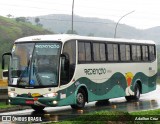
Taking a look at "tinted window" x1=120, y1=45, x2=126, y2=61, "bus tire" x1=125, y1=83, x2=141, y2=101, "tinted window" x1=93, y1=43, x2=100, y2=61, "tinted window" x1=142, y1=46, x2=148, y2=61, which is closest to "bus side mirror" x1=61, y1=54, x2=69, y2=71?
"tinted window" x1=93, y1=43, x2=100, y2=61

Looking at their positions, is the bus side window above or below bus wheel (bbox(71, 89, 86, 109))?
above

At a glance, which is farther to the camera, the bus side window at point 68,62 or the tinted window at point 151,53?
the tinted window at point 151,53

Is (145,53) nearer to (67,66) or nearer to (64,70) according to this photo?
(67,66)

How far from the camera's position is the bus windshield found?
18.8 meters

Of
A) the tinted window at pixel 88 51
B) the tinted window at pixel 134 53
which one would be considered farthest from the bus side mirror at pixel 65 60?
the tinted window at pixel 134 53

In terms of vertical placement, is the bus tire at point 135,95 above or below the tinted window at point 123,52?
below

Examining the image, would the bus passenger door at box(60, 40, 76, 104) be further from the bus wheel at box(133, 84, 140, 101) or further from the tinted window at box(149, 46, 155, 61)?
the tinted window at box(149, 46, 155, 61)

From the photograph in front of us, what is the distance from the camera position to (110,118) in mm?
12312

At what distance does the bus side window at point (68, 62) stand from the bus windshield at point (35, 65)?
14.3 inches

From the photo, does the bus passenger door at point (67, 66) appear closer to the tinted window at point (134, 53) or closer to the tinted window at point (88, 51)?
the tinted window at point (88, 51)

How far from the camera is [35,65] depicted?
1897cm

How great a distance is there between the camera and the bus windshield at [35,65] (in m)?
18.8

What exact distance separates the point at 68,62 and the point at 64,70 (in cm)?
38

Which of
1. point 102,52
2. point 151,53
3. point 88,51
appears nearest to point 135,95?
point 151,53
